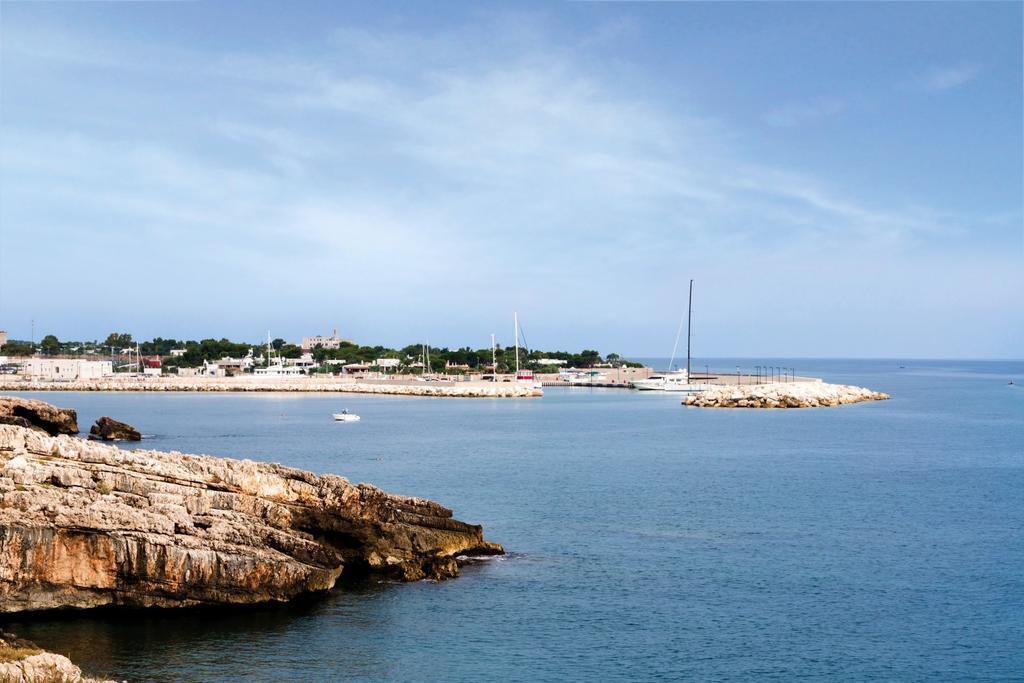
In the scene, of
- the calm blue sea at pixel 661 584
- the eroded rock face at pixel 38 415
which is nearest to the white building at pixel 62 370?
the eroded rock face at pixel 38 415

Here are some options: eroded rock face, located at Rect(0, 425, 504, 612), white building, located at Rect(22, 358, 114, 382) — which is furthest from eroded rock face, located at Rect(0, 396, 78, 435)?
white building, located at Rect(22, 358, 114, 382)

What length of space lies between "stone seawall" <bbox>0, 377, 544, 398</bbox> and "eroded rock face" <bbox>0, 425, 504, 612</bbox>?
11847 centimetres

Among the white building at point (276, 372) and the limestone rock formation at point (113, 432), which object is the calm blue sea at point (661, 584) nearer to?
the limestone rock formation at point (113, 432)

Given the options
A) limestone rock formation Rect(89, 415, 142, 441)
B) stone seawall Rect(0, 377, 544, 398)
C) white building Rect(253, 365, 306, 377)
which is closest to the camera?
limestone rock formation Rect(89, 415, 142, 441)

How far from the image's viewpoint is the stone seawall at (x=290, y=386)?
15188 cm

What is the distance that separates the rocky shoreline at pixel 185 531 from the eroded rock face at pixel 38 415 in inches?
1588

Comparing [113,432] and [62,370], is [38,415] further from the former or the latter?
[62,370]

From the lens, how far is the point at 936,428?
9000 cm

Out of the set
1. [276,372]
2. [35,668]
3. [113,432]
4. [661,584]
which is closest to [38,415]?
[113,432]

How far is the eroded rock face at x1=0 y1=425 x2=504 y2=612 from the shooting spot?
1025 inches

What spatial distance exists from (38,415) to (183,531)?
160 ft

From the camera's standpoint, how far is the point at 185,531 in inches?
1065

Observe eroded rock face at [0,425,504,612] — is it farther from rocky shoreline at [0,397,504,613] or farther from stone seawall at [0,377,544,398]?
stone seawall at [0,377,544,398]

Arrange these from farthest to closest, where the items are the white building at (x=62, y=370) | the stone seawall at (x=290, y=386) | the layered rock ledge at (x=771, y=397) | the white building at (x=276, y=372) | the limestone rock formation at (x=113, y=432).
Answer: the white building at (x=276, y=372), the white building at (x=62, y=370), the stone seawall at (x=290, y=386), the layered rock ledge at (x=771, y=397), the limestone rock formation at (x=113, y=432)
